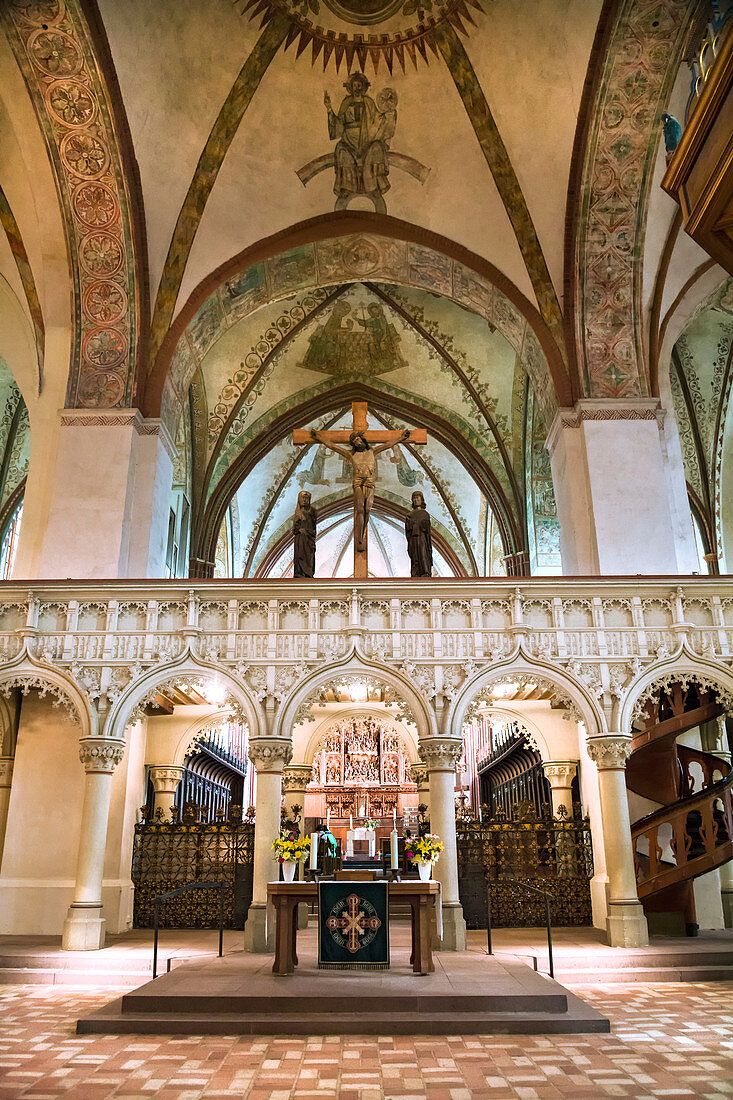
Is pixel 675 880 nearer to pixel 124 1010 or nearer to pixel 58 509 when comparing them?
pixel 124 1010

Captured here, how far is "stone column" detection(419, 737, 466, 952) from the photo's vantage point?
1025 cm

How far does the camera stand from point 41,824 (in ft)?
39.0

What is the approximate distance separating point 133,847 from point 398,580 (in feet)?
18.9

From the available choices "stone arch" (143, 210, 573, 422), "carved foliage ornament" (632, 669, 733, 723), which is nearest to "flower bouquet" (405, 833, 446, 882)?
"carved foliage ornament" (632, 669, 733, 723)

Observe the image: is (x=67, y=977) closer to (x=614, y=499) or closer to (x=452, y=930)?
(x=452, y=930)

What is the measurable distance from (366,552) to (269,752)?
3.27m

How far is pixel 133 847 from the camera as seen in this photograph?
→ 42.7 ft

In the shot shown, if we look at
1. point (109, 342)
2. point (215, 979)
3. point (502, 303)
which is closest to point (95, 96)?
point (109, 342)

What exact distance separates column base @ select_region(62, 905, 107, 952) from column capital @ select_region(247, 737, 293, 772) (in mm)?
2562

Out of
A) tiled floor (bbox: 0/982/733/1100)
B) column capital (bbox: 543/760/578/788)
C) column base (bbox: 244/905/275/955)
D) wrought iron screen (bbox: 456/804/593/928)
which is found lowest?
tiled floor (bbox: 0/982/733/1100)

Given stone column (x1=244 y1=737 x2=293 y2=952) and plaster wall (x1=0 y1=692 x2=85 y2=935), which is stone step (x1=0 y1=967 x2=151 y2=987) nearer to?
stone column (x1=244 y1=737 x2=293 y2=952)

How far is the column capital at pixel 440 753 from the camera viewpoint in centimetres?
1099

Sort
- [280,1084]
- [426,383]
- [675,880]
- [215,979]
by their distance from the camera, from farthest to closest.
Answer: [426,383] < [675,880] < [215,979] < [280,1084]

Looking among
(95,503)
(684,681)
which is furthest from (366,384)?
(684,681)
